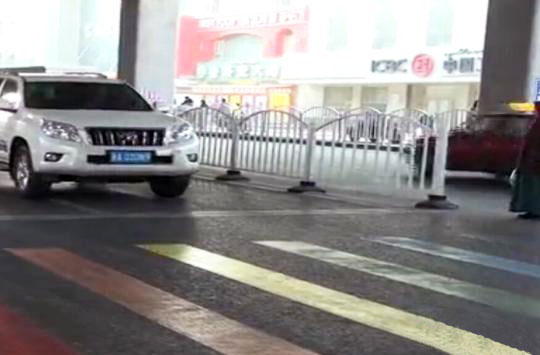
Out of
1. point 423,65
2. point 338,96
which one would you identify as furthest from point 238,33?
point 423,65

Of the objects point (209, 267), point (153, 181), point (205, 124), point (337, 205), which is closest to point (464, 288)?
point (209, 267)

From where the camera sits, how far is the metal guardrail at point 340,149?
42.4 ft

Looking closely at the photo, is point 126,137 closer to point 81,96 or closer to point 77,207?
point 77,207

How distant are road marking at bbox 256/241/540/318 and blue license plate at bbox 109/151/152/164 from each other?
3.03 m

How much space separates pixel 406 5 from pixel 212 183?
30.1 metres

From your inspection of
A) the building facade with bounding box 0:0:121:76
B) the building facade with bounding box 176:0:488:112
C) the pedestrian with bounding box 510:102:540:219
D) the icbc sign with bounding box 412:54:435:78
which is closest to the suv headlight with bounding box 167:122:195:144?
the pedestrian with bounding box 510:102:540:219

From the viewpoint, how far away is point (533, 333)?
220 inches

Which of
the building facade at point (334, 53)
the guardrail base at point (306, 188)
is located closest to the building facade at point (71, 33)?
the building facade at point (334, 53)

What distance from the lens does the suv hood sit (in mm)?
10900

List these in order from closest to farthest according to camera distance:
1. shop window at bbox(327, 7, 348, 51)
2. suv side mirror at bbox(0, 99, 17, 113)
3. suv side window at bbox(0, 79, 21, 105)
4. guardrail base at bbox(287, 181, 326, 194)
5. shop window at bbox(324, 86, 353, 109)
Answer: suv side mirror at bbox(0, 99, 17, 113) → suv side window at bbox(0, 79, 21, 105) → guardrail base at bbox(287, 181, 326, 194) → shop window at bbox(324, 86, 353, 109) → shop window at bbox(327, 7, 348, 51)

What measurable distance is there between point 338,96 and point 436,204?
33.7m

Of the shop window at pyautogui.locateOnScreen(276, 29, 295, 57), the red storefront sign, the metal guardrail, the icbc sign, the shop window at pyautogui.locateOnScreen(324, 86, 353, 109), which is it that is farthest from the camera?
the shop window at pyautogui.locateOnScreen(276, 29, 295, 57)

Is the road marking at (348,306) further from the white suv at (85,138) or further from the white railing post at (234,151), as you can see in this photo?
the white railing post at (234,151)

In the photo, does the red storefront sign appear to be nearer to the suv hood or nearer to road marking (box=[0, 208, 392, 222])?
the suv hood
